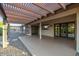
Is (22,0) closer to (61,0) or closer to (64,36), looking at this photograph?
(61,0)

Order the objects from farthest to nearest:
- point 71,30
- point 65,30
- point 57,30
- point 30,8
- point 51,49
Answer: point 57,30
point 65,30
point 71,30
point 51,49
point 30,8

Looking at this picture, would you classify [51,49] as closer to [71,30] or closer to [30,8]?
[30,8]

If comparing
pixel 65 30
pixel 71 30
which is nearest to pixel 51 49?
pixel 71 30

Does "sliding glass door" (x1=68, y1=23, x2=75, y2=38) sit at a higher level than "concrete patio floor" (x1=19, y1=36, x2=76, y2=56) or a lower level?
higher

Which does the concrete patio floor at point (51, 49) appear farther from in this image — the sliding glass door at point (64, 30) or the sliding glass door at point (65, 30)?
the sliding glass door at point (64, 30)

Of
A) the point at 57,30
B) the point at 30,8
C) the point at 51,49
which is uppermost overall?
the point at 30,8

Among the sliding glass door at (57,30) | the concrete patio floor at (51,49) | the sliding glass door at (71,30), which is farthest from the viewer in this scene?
the sliding glass door at (57,30)

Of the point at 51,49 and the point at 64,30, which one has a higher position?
the point at 64,30

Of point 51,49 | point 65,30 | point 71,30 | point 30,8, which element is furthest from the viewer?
point 65,30

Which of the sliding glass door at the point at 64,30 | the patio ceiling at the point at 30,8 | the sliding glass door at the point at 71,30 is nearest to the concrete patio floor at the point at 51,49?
the patio ceiling at the point at 30,8

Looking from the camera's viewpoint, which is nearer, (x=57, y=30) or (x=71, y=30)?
(x=71, y=30)

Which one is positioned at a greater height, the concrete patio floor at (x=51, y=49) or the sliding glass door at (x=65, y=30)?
the sliding glass door at (x=65, y=30)

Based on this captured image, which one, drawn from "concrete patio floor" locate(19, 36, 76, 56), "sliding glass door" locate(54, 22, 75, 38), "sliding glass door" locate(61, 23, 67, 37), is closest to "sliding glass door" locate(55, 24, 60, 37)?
"sliding glass door" locate(54, 22, 75, 38)

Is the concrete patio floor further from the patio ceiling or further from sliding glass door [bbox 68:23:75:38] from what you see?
sliding glass door [bbox 68:23:75:38]
